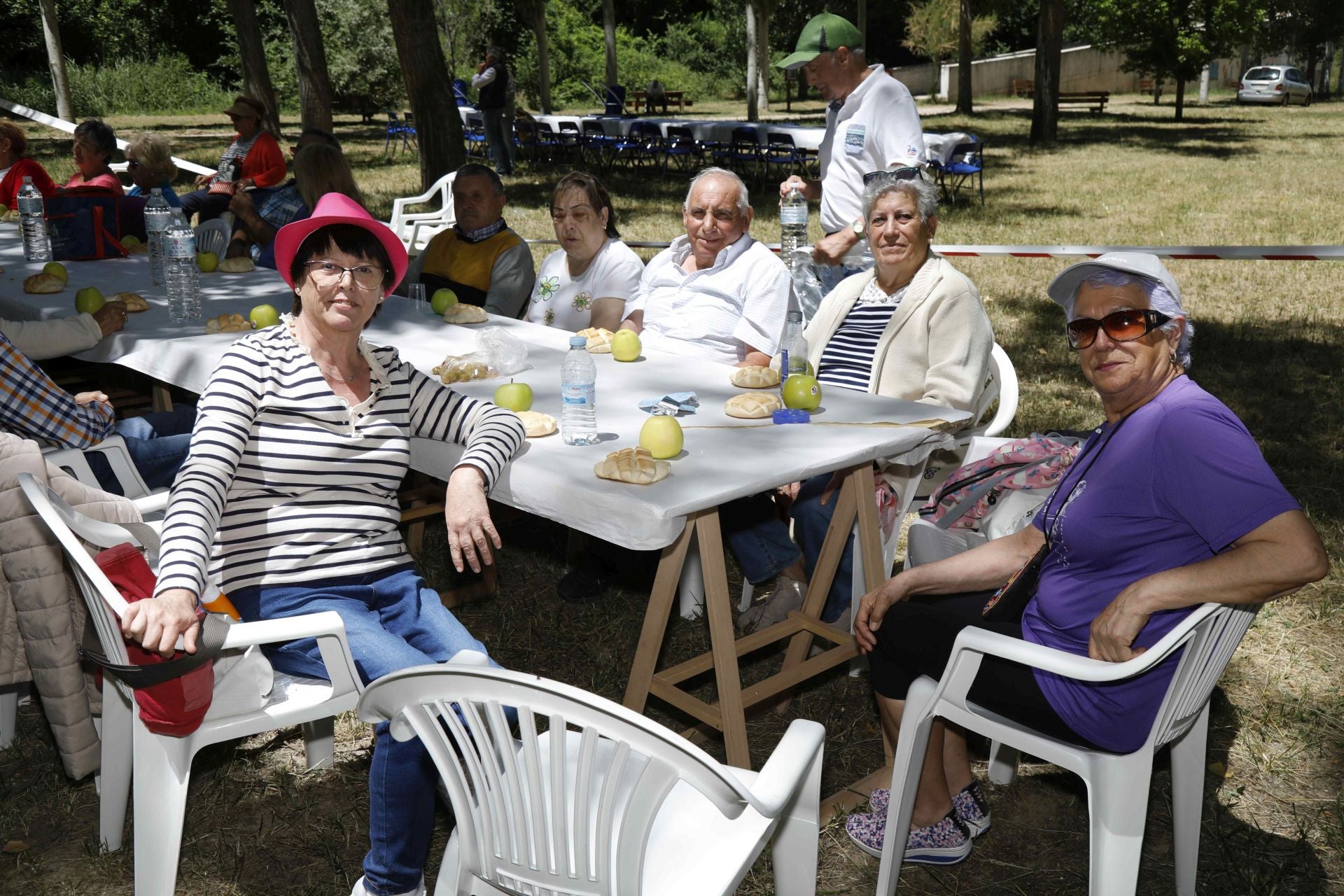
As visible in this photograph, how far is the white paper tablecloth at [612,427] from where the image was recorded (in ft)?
7.97

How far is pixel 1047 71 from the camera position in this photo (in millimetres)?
19344

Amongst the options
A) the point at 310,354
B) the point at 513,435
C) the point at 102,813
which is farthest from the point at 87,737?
the point at 513,435

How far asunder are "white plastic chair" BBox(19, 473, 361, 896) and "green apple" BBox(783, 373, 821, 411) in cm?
137

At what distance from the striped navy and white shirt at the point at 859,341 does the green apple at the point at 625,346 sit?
2.09ft

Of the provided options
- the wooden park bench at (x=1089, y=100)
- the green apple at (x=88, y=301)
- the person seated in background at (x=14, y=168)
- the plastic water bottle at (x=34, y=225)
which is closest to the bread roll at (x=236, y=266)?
the plastic water bottle at (x=34, y=225)

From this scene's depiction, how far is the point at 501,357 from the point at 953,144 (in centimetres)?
1015

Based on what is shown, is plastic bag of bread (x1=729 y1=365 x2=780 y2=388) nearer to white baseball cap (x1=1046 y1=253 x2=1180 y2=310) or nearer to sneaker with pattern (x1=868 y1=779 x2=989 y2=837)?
white baseball cap (x1=1046 y1=253 x2=1180 y2=310)

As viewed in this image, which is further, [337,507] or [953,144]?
[953,144]

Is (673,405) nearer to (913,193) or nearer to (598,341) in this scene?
(598,341)

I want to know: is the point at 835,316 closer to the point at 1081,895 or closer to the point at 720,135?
the point at 1081,895

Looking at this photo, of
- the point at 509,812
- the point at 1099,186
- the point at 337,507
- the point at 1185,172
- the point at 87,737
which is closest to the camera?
the point at 509,812

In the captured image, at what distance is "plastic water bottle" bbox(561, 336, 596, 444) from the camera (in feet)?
9.11

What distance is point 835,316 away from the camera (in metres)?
3.74

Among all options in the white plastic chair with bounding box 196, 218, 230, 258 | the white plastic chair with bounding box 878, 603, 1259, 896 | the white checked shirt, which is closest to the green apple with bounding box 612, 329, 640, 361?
the white checked shirt
